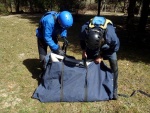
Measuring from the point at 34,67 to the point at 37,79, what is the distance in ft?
2.91

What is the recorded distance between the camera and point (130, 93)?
5.39 metres

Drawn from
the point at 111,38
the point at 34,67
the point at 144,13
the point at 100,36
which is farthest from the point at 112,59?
the point at 144,13

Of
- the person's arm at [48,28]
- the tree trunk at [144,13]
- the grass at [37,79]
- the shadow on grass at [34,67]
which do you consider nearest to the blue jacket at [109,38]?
the person's arm at [48,28]

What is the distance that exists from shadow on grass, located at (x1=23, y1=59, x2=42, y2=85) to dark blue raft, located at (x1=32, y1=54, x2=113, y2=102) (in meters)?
1.03

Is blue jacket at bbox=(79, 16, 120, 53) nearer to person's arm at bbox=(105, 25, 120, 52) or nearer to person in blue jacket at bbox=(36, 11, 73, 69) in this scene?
person's arm at bbox=(105, 25, 120, 52)

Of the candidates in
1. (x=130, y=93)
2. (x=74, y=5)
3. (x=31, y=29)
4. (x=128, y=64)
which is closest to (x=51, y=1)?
(x=74, y=5)

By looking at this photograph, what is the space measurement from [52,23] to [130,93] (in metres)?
2.43

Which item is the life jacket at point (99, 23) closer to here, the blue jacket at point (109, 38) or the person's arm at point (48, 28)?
the blue jacket at point (109, 38)

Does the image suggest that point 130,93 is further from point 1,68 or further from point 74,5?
point 74,5

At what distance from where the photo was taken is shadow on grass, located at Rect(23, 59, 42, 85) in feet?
20.0

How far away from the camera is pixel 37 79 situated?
5.87 metres

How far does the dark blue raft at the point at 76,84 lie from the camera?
15.8 ft

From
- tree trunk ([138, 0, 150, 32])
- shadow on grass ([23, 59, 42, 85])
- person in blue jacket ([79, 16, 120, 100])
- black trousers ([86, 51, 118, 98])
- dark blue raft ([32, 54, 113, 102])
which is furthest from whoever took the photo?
tree trunk ([138, 0, 150, 32])

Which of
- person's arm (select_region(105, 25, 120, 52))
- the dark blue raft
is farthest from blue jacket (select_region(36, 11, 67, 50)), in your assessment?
person's arm (select_region(105, 25, 120, 52))
